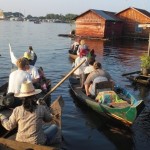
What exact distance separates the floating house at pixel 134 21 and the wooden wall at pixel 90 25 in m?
6.39

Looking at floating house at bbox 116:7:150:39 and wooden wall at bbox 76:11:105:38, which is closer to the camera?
wooden wall at bbox 76:11:105:38

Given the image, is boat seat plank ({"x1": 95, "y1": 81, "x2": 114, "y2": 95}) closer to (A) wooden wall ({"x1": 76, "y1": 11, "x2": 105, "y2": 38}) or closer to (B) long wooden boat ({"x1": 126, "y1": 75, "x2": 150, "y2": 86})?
(B) long wooden boat ({"x1": 126, "y1": 75, "x2": 150, "y2": 86})

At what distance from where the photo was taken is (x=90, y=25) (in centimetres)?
5269

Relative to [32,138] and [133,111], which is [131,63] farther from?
[32,138]

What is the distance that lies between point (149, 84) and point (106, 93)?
21.1 ft

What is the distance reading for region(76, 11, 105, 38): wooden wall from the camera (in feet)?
167

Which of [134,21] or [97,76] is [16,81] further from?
[134,21]

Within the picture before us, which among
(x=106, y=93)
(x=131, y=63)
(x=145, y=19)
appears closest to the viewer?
(x=106, y=93)

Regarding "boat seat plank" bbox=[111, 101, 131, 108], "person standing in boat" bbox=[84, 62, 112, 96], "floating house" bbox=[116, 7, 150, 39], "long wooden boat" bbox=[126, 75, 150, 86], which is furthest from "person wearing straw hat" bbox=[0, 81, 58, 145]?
"floating house" bbox=[116, 7, 150, 39]

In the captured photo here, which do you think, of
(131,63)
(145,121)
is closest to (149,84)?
(145,121)

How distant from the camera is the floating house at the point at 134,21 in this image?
174 feet

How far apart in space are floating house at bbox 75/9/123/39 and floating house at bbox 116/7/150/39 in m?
1.20

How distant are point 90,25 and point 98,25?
6.54ft

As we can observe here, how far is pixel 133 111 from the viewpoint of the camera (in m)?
10.1
